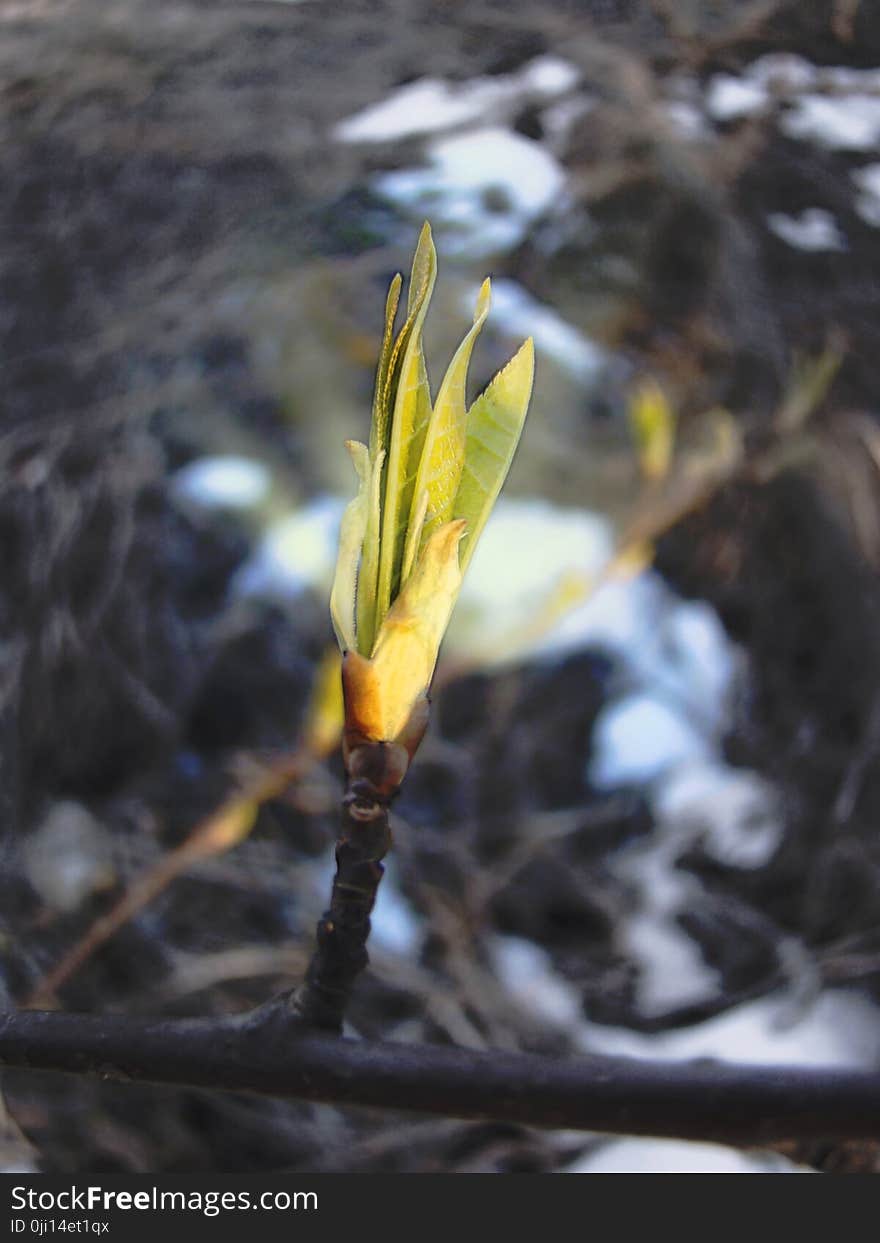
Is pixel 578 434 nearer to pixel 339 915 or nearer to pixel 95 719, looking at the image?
pixel 95 719

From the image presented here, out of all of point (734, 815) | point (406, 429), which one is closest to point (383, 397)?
point (406, 429)

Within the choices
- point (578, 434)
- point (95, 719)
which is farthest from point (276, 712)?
point (578, 434)

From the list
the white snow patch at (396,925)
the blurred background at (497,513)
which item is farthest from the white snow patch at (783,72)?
the white snow patch at (396,925)

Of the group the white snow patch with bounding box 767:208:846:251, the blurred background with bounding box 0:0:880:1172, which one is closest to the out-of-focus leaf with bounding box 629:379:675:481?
the blurred background with bounding box 0:0:880:1172

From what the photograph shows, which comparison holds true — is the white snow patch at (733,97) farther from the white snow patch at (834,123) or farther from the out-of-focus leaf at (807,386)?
the out-of-focus leaf at (807,386)

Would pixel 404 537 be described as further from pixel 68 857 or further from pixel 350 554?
pixel 68 857

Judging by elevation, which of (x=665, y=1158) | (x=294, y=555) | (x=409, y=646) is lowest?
(x=665, y=1158)

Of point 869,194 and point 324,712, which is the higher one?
point 869,194
